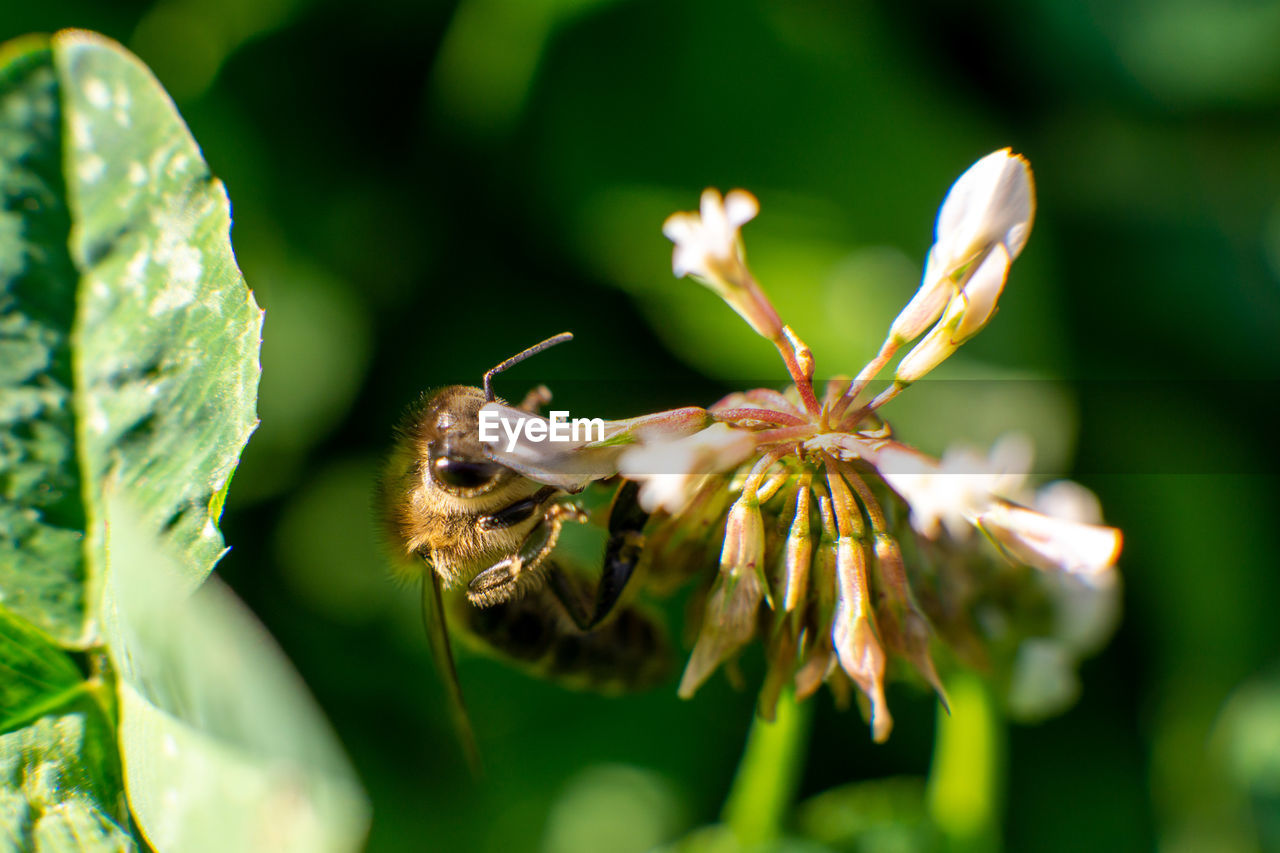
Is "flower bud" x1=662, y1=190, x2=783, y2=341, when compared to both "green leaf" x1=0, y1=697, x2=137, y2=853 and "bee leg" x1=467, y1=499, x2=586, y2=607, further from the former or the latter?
"green leaf" x1=0, y1=697, x2=137, y2=853

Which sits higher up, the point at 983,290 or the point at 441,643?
the point at 983,290

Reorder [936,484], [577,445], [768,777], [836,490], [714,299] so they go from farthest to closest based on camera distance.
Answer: [714,299]
[768,777]
[577,445]
[836,490]
[936,484]

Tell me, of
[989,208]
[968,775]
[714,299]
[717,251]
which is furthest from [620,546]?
[714,299]

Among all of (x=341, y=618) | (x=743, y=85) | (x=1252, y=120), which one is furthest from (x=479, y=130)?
(x=1252, y=120)

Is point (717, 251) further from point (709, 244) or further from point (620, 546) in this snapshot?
point (620, 546)

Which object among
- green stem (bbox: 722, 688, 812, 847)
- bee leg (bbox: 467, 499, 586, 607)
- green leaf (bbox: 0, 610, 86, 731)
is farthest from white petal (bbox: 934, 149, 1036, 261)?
green leaf (bbox: 0, 610, 86, 731)

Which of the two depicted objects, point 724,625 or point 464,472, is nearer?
point 724,625

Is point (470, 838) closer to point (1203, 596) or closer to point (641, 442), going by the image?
point (641, 442)
